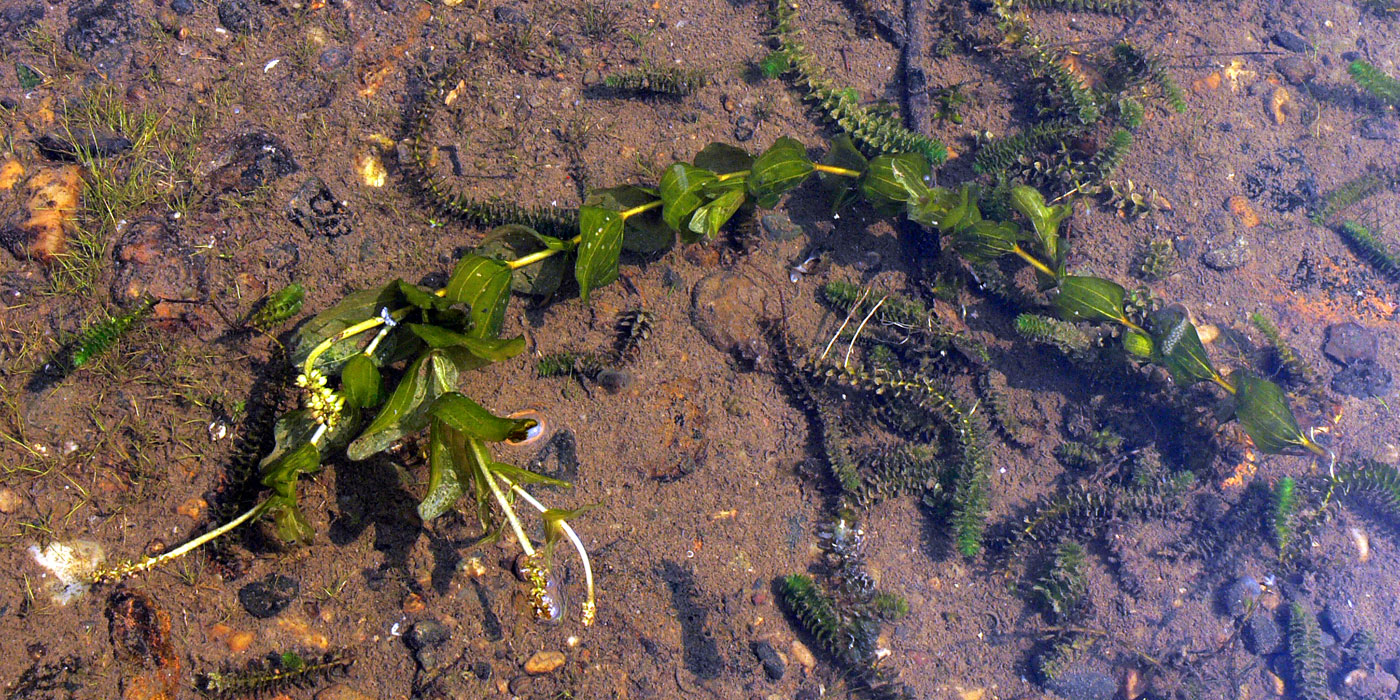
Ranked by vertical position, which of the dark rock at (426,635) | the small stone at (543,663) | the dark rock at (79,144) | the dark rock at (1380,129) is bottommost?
the small stone at (543,663)

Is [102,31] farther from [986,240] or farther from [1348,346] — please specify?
[1348,346]

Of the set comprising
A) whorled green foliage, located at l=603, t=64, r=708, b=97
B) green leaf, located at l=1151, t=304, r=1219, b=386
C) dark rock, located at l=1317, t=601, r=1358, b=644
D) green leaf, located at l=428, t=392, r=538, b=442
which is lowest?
dark rock, located at l=1317, t=601, r=1358, b=644

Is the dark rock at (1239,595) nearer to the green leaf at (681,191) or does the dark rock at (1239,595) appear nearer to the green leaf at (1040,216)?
the green leaf at (1040,216)

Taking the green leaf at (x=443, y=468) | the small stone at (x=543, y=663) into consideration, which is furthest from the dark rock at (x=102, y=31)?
the small stone at (x=543, y=663)

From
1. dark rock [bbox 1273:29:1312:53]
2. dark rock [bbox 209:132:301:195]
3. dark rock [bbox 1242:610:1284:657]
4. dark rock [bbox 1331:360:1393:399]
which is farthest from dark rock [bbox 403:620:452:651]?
dark rock [bbox 1273:29:1312:53]

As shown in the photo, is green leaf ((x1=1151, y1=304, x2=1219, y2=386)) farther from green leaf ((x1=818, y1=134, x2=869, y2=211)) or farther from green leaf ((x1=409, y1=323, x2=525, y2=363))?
green leaf ((x1=409, y1=323, x2=525, y2=363))

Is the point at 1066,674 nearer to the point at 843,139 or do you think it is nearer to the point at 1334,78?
the point at 843,139
